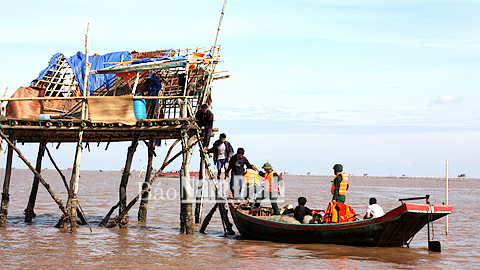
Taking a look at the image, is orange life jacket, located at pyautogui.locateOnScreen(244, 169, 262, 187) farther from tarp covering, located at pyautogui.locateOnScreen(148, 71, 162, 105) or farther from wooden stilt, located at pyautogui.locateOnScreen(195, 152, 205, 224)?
tarp covering, located at pyautogui.locateOnScreen(148, 71, 162, 105)

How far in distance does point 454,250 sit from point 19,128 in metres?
13.9

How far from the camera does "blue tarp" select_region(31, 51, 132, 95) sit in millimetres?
16984

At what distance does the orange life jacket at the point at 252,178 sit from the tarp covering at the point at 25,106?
7381 mm

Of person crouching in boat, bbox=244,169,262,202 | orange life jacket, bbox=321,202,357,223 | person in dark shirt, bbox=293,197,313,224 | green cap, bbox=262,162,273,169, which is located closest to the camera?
orange life jacket, bbox=321,202,357,223

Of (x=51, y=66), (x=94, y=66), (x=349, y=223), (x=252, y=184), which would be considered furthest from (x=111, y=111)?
(x=349, y=223)

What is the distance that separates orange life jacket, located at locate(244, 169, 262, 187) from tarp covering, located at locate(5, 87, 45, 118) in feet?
24.2

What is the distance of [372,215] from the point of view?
43.4ft

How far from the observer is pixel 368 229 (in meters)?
12.9

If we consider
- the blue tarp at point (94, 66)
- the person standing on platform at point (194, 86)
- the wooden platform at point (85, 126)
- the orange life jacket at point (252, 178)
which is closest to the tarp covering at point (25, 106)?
the wooden platform at point (85, 126)

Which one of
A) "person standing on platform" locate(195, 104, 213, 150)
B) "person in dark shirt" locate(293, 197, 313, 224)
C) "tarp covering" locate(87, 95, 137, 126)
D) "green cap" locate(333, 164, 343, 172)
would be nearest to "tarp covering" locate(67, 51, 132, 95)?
"tarp covering" locate(87, 95, 137, 126)

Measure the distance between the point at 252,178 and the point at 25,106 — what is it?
7.87 m

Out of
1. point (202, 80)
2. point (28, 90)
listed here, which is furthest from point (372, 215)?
point (28, 90)

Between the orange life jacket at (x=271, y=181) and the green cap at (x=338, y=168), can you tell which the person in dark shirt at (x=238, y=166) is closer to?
the orange life jacket at (x=271, y=181)

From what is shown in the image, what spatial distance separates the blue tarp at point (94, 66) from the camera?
16984 mm
